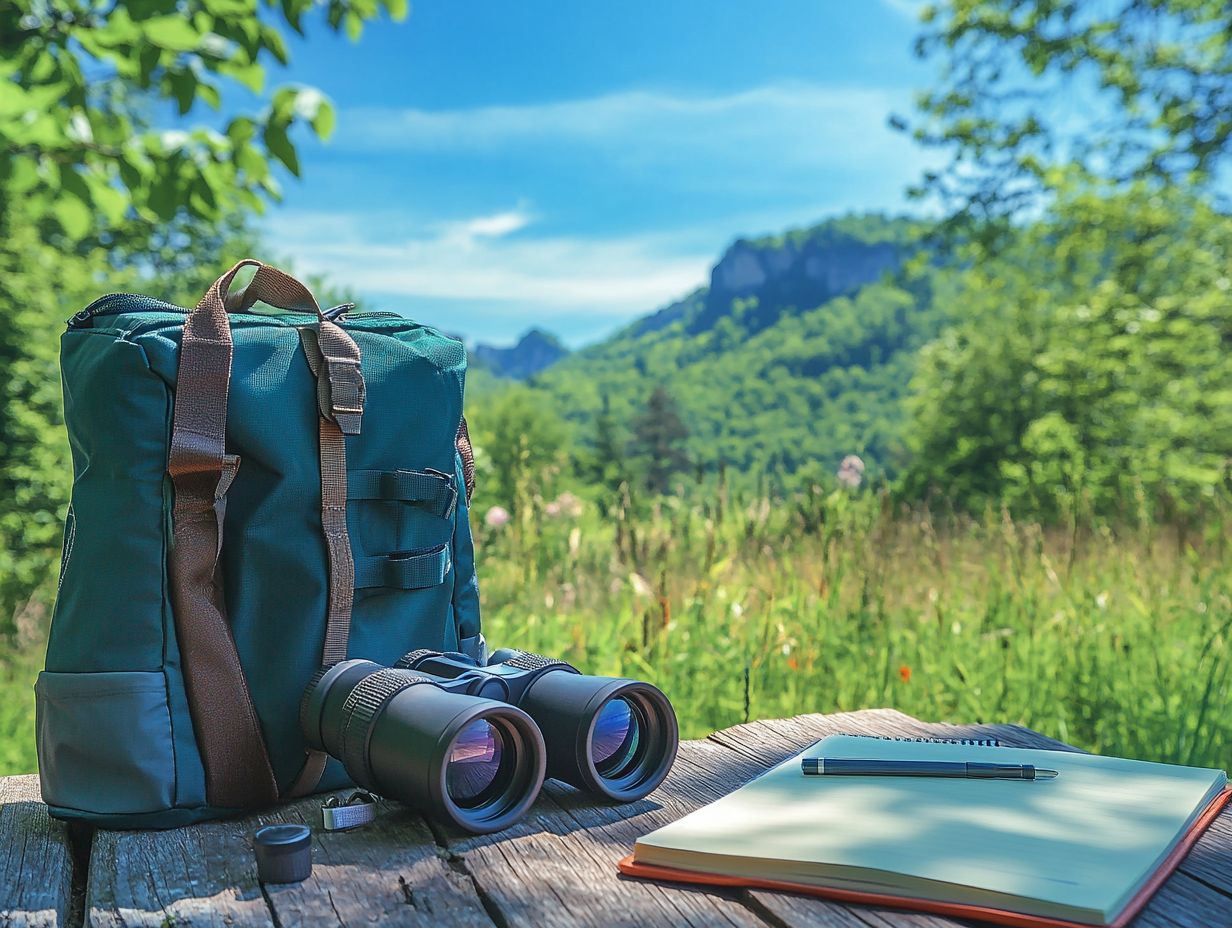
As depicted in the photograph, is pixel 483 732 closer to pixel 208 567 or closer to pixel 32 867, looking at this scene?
pixel 208 567

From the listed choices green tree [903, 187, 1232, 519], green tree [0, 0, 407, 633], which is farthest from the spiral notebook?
green tree [903, 187, 1232, 519]

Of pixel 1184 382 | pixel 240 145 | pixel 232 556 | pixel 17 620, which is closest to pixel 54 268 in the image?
pixel 17 620

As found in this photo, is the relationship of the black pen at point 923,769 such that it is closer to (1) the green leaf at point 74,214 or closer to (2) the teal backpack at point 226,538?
(2) the teal backpack at point 226,538

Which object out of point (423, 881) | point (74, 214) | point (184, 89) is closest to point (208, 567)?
point (423, 881)

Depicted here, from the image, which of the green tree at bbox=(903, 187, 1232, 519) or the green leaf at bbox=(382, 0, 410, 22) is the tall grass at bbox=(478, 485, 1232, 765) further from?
the green tree at bbox=(903, 187, 1232, 519)

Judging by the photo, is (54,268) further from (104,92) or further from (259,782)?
(104,92)

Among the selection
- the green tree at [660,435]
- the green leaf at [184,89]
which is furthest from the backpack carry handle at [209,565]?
the green tree at [660,435]

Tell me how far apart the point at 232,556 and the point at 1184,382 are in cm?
1592

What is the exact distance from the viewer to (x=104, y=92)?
2369 centimetres

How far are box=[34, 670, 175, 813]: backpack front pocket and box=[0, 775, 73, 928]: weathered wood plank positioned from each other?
0.22 ft

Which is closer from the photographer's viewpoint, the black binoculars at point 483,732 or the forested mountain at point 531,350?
the black binoculars at point 483,732

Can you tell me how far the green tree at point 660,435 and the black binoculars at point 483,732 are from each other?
124 ft

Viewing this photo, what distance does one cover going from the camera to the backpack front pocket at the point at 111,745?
4.80 feet

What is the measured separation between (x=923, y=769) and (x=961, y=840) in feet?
0.90
